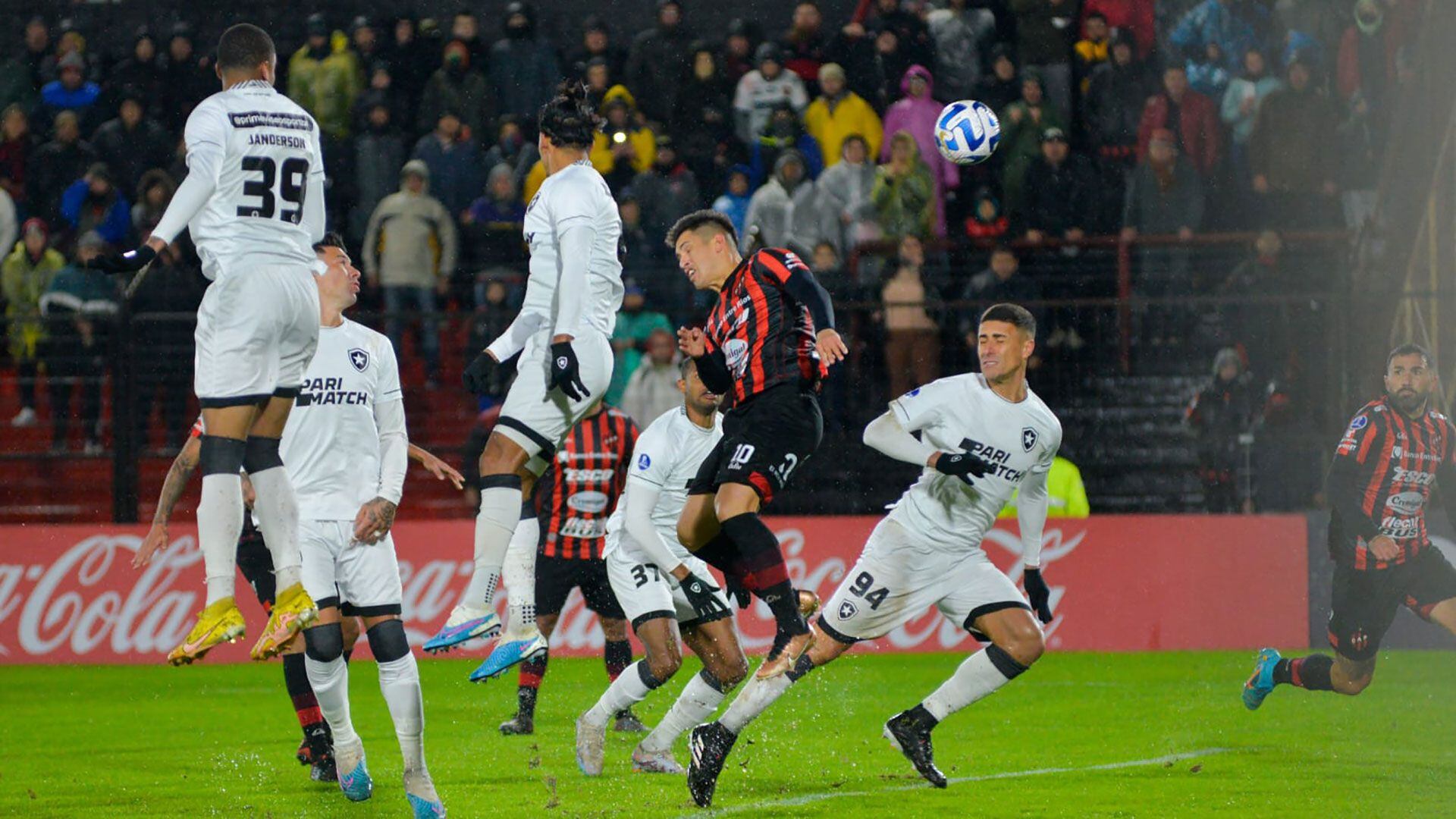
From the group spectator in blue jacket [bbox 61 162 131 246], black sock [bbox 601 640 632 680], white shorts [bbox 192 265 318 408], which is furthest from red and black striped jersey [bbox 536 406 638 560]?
spectator in blue jacket [bbox 61 162 131 246]

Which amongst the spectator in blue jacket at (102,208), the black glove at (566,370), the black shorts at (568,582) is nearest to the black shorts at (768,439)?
the black glove at (566,370)

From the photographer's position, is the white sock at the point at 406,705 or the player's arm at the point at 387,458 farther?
the player's arm at the point at 387,458

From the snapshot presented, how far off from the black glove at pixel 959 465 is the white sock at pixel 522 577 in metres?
1.85

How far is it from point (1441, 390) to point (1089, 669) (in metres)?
3.95

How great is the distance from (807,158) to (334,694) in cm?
988

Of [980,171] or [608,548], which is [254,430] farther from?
[980,171]

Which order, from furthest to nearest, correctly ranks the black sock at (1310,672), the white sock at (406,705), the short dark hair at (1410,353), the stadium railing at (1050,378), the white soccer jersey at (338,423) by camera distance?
1. the stadium railing at (1050,378)
2. the black sock at (1310,672)
3. the short dark hair at (1410,353)
4. the white soccer jersey at (338,423)
5. the white sock at (406,705)

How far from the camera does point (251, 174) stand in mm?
6613

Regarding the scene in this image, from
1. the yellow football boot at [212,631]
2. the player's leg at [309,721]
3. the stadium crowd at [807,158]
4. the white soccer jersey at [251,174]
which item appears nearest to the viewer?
the yellow football boot at [212,631]

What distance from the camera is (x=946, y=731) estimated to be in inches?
415

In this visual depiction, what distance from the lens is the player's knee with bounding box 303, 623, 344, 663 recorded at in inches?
309

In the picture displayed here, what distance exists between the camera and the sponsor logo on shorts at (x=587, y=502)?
10.6 meters

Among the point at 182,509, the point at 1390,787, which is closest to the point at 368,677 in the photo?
the point at 182,509

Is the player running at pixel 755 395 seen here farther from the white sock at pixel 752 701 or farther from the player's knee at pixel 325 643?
the player's knee at pixel 325 643
